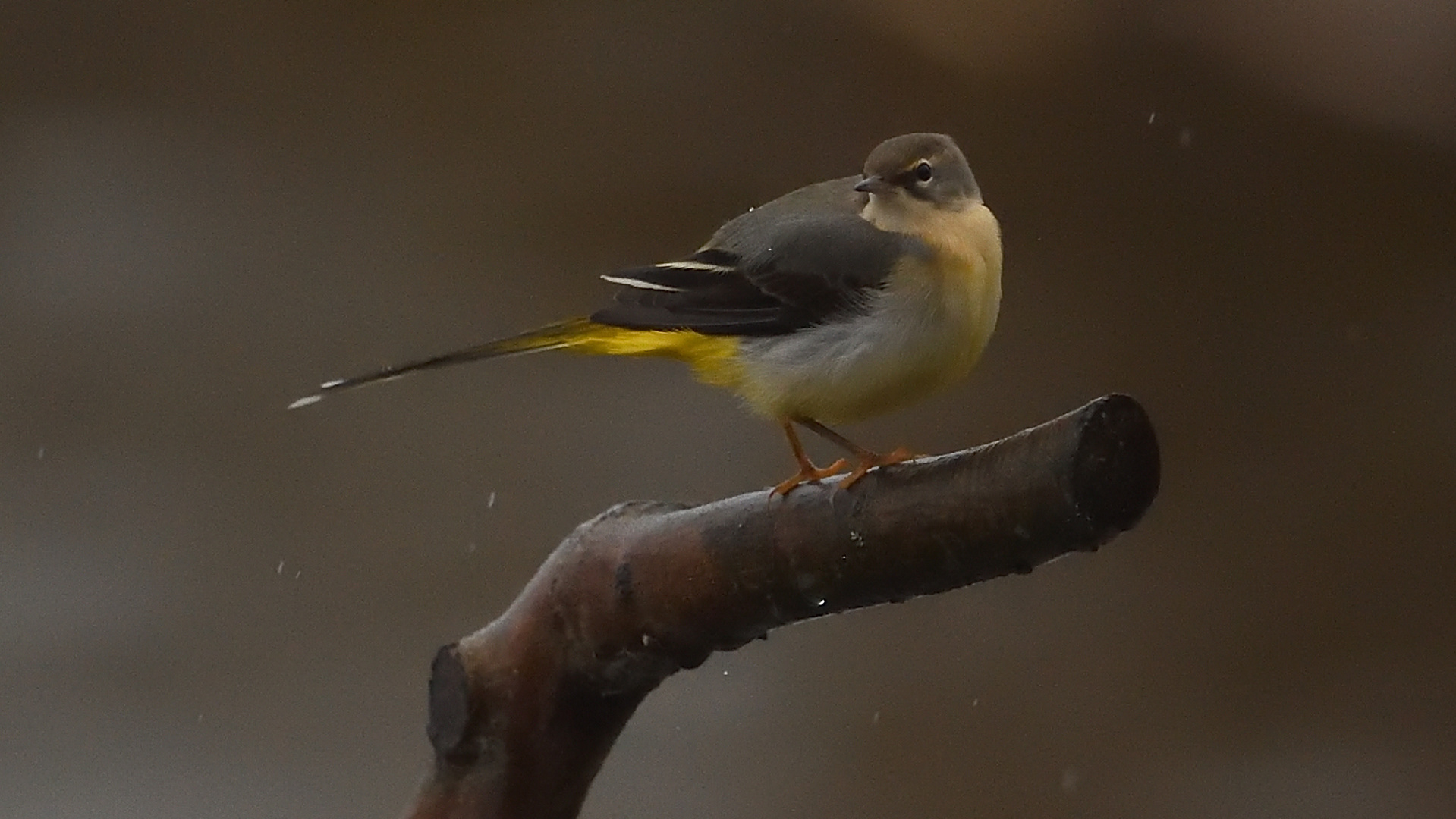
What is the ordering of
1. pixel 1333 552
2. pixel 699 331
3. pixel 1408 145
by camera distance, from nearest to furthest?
pixel 699 331, pixel 1408 145, pixel 1333 552

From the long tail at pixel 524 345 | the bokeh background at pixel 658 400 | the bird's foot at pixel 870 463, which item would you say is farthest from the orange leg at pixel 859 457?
the bokeh background at pixel 658 400

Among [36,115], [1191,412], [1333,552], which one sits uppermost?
[36,115]

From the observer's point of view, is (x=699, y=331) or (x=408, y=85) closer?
(x=699, y=331)

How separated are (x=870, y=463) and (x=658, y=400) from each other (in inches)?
49.2

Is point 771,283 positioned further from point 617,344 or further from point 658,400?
point 658,400

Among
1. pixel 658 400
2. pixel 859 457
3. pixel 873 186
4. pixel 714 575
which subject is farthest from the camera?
pixel 658 400

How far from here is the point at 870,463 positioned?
0.86 m

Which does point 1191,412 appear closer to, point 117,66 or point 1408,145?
point 1408,145

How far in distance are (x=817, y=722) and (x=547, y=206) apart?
0.71m

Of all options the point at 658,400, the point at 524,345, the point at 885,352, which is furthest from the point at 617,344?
the point at 658,400

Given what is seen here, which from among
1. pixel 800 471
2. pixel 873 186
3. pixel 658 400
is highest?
pixel 873 186

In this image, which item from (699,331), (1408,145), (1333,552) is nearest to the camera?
(699,331)

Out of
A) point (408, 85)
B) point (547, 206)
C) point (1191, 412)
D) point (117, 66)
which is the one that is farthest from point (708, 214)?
point (117, 66)

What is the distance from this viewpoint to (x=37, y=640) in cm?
212
